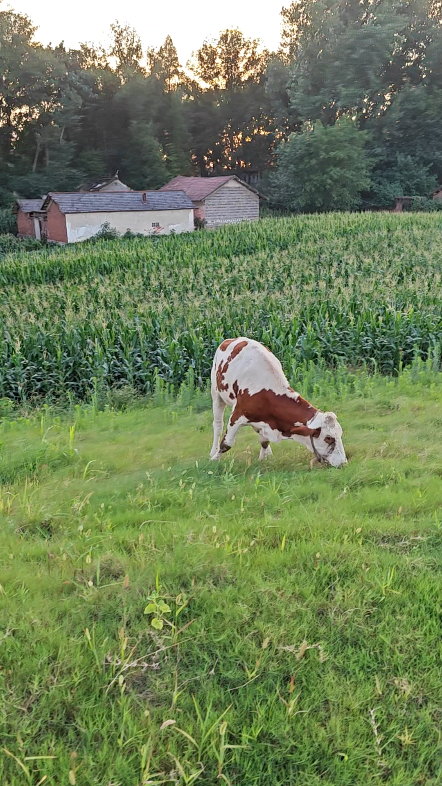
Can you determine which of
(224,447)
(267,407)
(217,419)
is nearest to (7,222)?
(217,419)

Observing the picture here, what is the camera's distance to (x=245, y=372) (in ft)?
20.4

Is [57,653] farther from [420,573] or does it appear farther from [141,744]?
[420,573]

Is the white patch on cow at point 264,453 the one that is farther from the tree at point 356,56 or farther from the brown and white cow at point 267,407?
the tree at point 356,56

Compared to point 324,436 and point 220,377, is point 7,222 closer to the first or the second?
point 220,377

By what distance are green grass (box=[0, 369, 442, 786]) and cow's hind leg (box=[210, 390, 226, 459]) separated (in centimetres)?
35

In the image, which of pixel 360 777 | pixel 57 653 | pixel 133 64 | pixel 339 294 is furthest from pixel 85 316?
pixel 133 64

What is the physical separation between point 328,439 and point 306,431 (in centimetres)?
25

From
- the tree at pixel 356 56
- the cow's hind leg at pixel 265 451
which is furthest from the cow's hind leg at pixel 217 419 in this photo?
the tree at pixel 356 56

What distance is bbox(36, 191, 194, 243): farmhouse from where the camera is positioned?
41.2 m

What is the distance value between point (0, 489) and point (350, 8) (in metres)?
78.3

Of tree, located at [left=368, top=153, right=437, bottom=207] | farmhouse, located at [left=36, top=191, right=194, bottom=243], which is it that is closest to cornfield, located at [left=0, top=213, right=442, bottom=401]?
farmhouse, located at [left=36, top=191, right=194, bottom=243]

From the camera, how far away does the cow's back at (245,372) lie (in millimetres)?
6113

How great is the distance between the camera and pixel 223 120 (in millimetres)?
73500

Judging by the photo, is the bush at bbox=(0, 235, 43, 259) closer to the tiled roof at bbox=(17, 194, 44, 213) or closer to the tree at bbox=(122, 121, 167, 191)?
the tiled roof at bbox=(17, 194, 44, 213)
